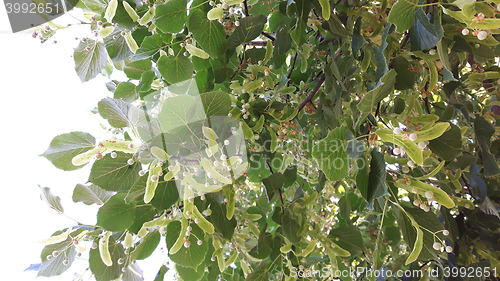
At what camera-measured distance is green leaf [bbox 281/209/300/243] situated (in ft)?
2.03

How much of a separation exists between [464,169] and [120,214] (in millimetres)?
899

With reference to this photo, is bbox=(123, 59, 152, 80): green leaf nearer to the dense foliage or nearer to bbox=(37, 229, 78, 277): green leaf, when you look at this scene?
the dense foliage

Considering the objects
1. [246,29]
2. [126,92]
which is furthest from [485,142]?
[126,92]

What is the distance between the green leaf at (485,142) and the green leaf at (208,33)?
0.66 m

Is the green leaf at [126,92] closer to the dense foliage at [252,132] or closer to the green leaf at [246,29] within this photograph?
the dense foliage at [252,132]

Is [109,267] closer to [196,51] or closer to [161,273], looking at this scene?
[161,273]

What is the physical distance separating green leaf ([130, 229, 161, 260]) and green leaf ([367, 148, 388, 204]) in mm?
446

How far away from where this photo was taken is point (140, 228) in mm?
578

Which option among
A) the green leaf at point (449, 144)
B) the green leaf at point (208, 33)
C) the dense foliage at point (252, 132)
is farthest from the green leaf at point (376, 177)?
the green leaf at point (208, 33)

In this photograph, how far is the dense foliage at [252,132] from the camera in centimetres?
47

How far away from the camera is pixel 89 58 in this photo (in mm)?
660

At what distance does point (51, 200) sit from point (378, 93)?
71cm

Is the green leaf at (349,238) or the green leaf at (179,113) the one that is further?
the green leaf at (349,238)

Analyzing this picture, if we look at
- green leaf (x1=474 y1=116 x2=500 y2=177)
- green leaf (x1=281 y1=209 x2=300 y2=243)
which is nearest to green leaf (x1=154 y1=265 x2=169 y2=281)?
green leaf (x1=281 y1=209 x2=300 y2=243)
